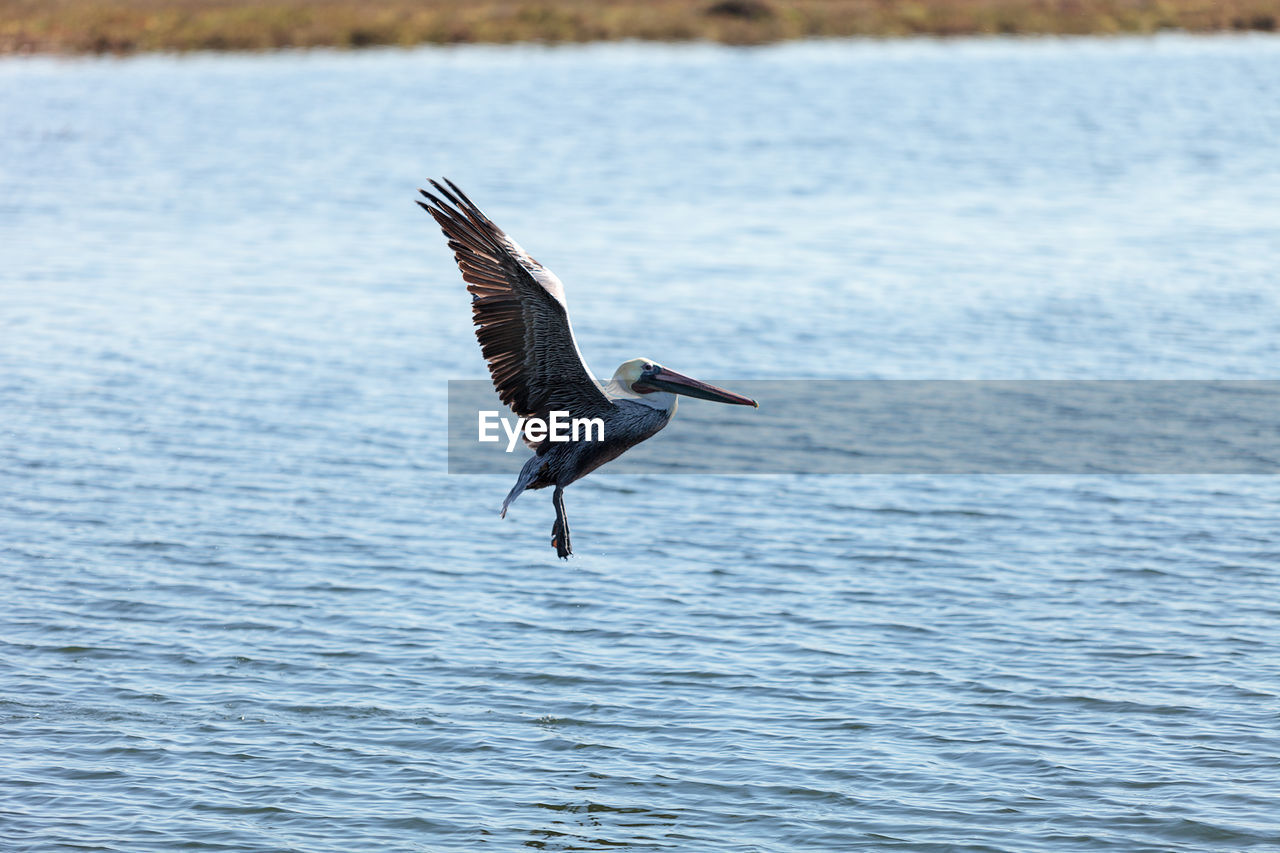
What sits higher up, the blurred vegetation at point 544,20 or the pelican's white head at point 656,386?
the blurred vegetation at point 544,20

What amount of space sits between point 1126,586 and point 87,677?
1018 centimetres

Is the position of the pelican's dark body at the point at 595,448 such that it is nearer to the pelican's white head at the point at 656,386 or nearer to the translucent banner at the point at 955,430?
the pelican's white head at the point at 656,386

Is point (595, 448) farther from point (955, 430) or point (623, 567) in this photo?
point (955, 430)

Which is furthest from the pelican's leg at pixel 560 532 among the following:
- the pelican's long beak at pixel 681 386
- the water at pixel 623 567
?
the water at pixel 623 567

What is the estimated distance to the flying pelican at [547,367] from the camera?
9812 mm

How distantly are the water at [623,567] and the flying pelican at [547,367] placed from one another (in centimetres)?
331

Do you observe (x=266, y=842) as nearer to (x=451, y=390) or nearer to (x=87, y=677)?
(x=87, y=677)

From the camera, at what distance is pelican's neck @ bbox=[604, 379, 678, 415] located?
9.98 meters

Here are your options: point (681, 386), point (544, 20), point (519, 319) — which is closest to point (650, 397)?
point (681, 386)

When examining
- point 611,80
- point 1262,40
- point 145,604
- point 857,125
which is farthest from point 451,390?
point 1262,40

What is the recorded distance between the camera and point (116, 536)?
17984 mm

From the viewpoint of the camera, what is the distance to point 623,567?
1708cm

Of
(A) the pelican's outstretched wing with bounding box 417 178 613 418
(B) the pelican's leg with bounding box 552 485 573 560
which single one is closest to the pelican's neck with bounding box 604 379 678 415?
(A) the pelican's outstretched wing with bounding box 417 178 613 418

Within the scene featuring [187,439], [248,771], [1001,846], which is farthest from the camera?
[187,439]
